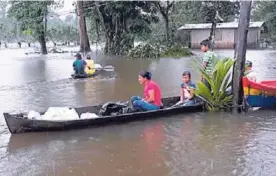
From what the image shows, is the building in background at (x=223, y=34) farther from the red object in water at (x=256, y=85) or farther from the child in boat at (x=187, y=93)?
the child in boat at (x=187, y=93)

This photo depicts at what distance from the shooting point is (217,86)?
9.29 metres

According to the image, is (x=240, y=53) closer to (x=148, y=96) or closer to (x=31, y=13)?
(x=148, y=96)

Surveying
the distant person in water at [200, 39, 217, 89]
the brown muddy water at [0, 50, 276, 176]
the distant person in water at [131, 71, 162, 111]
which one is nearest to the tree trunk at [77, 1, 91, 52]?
the brown muddy water at [0, 50, 276, 176]

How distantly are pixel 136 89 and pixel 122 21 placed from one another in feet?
63.6

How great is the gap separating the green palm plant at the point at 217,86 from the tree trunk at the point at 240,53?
17 centimetres

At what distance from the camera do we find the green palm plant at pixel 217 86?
30.3ft

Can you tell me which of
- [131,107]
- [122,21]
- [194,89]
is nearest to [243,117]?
[194,89]

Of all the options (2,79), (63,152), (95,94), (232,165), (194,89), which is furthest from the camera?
(2,79)

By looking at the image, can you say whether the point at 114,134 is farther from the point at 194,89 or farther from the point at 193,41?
the point at 193,41

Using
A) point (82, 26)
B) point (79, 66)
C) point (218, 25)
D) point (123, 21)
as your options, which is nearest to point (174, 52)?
point (123, 21)

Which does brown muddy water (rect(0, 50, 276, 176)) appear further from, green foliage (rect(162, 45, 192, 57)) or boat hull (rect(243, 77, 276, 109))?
green foliage (rect(162, 45, 192, 57))

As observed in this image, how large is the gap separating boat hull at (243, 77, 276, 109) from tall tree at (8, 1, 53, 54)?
29.0 meters

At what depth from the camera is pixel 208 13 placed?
3681 cm

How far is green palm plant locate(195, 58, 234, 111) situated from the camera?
9242 mm
